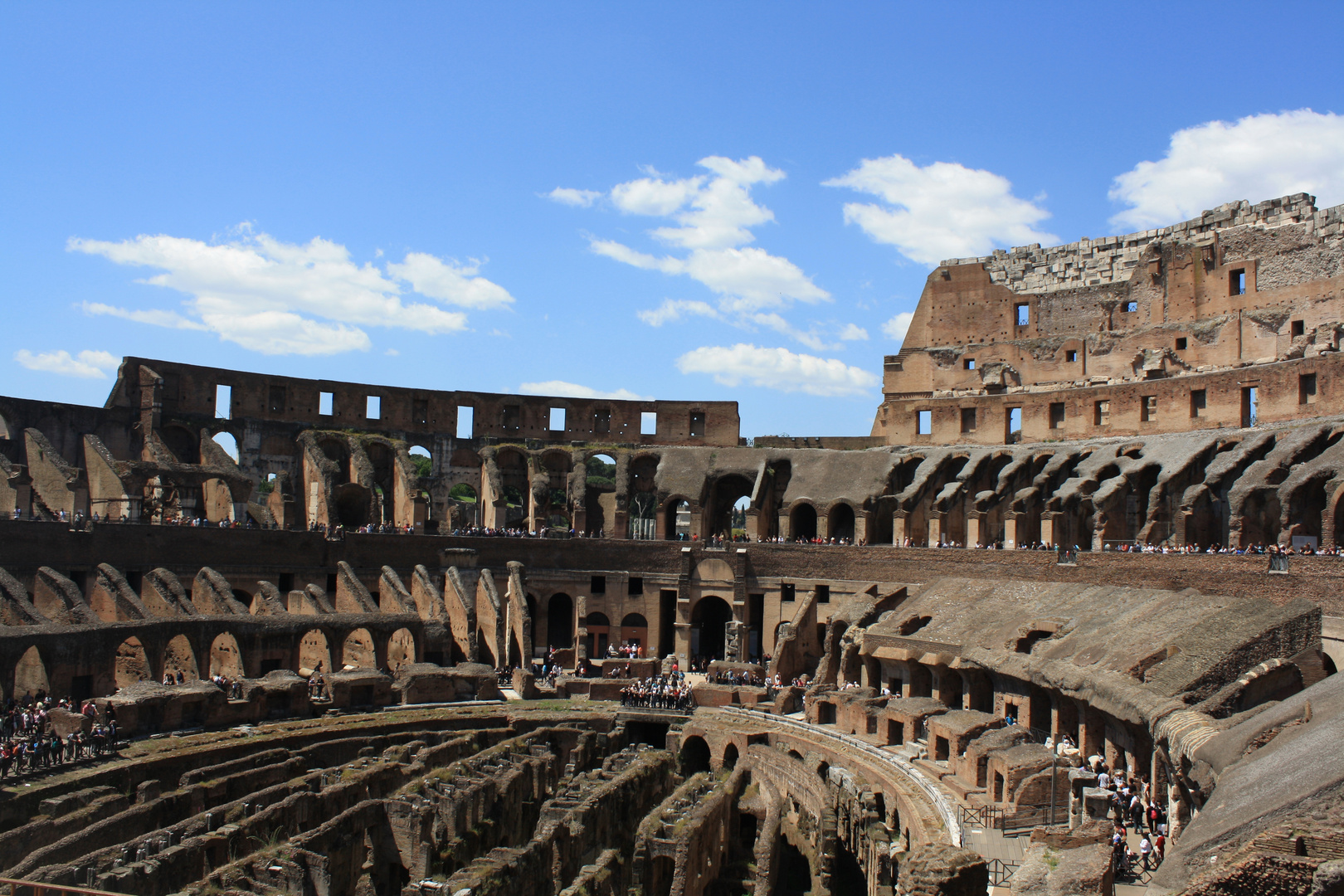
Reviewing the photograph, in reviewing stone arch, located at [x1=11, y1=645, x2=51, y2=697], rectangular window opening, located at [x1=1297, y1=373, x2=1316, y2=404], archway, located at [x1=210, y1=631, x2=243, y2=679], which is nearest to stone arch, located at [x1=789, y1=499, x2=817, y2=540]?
rectangular window opening, located at [x1=1297, y1=373, x2=1316, y2=404]

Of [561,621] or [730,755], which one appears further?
[561,621]

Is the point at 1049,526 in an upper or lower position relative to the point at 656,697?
upper

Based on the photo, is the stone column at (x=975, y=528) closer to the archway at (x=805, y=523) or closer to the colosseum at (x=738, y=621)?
the colosseum at (x=738, y=621)

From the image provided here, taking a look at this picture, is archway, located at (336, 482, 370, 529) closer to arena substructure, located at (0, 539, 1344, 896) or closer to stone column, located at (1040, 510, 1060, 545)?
arena substructure, located at (0, 539, 1344, 896)

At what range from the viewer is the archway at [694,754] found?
109 feet

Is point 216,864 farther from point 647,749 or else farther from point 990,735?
point 990,735

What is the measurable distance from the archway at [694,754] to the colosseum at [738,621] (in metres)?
0.11

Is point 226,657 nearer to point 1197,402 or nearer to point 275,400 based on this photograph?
point 275,400

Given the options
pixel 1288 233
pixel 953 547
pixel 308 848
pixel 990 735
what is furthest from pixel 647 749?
pixel 1288 233

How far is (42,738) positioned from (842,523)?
3376cm

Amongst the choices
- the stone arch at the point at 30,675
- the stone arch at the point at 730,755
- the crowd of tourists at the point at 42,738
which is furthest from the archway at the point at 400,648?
the stone arch at the point at 730,755

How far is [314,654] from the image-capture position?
36.6 metres

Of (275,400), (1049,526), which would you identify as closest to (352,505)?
(275,400)

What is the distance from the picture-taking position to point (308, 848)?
1977 centimetres
